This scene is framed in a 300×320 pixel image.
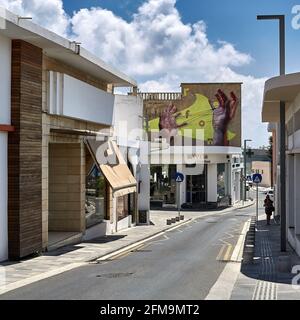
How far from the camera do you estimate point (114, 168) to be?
27797 mm

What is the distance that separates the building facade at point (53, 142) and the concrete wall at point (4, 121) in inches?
1.2

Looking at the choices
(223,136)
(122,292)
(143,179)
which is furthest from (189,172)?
(122,292)

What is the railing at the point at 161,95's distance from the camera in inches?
2497

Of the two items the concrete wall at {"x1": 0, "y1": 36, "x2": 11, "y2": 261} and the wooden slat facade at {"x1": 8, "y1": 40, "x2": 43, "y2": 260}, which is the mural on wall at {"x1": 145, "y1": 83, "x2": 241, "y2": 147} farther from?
the concrete wall at {"x1": 0, "y1": 36, "x2": 11, "y2": 261}

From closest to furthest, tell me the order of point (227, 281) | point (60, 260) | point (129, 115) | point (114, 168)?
point (227, 281), point (60, 260), point (114, 168), point (129, 115)

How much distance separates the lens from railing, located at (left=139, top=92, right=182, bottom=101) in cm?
6341

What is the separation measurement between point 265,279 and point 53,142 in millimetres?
10474

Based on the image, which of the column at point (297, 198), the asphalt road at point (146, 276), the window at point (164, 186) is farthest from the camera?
the window at point (164, 186)

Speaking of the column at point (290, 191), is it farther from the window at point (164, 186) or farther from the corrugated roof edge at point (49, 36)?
the window at point (164, 186)

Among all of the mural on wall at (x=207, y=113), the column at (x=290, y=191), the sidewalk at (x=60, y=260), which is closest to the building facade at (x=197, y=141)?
the mural on wall at (x=207, y=113)

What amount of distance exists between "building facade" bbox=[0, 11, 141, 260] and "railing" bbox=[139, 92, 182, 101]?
32.2 m

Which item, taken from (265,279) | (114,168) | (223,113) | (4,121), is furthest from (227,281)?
(223,113)

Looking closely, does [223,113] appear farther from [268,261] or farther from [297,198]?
[268,261]

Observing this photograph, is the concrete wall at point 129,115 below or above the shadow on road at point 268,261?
above
